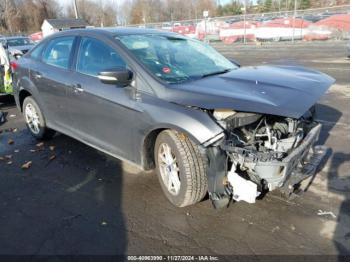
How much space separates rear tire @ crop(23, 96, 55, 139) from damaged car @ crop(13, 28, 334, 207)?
0.87 meters

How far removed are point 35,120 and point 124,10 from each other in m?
72.2

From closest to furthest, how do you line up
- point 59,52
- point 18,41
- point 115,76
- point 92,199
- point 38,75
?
point 115,76 → point 92,199 → point 59,52 → point 38,75 → point 18,41

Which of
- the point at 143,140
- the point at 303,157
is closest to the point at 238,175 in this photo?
the point at 303,157

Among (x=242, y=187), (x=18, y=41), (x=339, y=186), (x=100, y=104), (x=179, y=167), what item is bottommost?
(x=339, y=186)

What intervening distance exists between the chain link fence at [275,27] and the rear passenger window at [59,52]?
1629cm

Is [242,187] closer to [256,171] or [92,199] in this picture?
[256,171]

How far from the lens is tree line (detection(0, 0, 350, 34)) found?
60.6m

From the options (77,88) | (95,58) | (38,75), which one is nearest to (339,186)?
(95,58)

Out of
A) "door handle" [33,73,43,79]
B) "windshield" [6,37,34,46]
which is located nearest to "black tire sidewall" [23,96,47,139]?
"door handle" [33,73,43,79]

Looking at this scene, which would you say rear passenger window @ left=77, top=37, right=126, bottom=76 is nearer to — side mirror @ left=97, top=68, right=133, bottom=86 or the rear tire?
side mirror @ left=97, top=68, right=133, bottom=86

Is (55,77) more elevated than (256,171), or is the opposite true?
(55,77)

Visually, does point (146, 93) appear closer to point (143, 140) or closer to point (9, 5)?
point (143, 140)

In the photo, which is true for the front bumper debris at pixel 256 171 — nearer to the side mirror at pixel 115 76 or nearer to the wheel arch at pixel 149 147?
the wheel arch at pixel 149 147

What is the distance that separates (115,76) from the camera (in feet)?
11.9
